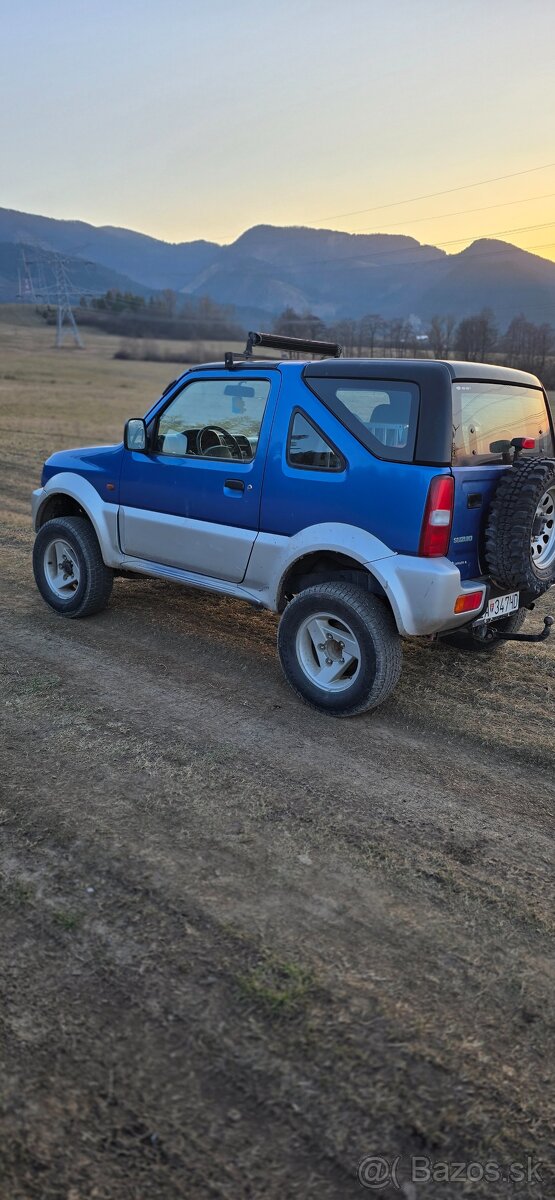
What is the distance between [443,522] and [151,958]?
2476mm

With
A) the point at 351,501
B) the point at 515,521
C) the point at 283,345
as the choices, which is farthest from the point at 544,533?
the point at 283,345

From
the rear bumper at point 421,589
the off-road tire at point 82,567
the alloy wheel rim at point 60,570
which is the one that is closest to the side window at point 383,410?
the rear bumper at point 421,589

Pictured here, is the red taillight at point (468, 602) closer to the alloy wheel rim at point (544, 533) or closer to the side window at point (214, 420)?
the alloy wheel rim at point (544, 533)

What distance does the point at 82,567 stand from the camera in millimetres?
5746

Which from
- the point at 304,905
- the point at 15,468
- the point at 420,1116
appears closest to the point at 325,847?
the point at 304,905

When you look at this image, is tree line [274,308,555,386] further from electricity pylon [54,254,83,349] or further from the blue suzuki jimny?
the blue suzuki jimny

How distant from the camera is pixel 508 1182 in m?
1.89

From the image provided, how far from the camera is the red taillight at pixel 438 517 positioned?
3.90 meters

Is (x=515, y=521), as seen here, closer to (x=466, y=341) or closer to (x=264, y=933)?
(x=264, y=933)

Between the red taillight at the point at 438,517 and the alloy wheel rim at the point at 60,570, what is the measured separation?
9.80 ft

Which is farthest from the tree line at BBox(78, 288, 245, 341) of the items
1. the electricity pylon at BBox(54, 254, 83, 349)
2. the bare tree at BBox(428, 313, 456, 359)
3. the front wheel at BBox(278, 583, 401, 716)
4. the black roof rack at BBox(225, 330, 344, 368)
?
the front wheel at BBox(278, 583, 401, 716)

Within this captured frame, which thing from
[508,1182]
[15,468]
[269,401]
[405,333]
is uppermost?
[405,333]

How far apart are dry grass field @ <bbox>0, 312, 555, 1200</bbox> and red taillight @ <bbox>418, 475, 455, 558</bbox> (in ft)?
3.43

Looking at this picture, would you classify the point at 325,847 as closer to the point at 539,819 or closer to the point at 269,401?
the point at 539,819
